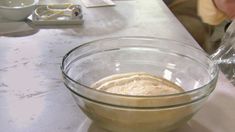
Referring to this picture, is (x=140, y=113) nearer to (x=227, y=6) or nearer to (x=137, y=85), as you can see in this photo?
(x=137, y=85)

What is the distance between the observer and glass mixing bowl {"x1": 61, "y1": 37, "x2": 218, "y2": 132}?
0.54 metres

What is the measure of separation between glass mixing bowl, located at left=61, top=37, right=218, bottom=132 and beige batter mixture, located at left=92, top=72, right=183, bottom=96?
0.12ft

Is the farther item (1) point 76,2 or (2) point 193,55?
(1) point 76,2

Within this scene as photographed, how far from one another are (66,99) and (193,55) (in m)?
0.26

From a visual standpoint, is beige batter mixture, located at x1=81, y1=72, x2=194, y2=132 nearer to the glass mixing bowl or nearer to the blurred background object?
the glass mixing bowl

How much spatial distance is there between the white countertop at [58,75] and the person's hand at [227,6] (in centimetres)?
15

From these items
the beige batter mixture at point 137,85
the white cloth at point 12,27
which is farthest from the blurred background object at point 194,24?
the beige batter mixture at point 137,85

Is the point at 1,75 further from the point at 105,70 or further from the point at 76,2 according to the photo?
the point at 76,2

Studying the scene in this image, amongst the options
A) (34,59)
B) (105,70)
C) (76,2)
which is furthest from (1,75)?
(76,2)

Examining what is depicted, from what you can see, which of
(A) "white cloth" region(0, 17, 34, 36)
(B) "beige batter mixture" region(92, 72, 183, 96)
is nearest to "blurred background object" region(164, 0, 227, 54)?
(A) "white cloth" region(0, 17, 34, 36)

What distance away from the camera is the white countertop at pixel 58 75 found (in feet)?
2.07

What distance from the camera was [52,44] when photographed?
0.93 meters

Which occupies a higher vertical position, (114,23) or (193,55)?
(193,55)

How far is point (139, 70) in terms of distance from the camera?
76cm
